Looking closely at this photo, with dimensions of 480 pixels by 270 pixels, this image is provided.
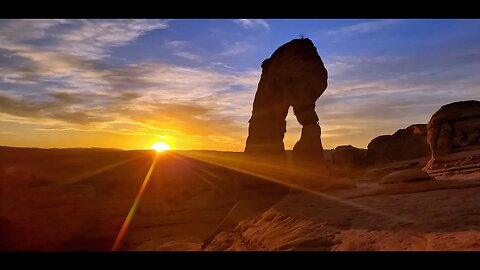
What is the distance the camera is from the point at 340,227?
10.1m

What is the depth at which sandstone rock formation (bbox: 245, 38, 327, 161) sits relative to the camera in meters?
19.8

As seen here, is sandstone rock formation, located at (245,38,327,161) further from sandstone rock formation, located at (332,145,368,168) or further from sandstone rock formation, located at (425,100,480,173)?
sandstone rock formation, located at (332,145,368,168)

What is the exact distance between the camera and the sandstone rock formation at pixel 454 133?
24.9 metres

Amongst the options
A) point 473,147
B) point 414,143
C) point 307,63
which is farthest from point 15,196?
point 414,143

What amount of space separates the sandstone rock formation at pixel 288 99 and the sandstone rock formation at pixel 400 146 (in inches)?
1169

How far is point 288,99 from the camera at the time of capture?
20.9 metres

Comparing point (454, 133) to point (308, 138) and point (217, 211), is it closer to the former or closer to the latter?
point (308, 138)

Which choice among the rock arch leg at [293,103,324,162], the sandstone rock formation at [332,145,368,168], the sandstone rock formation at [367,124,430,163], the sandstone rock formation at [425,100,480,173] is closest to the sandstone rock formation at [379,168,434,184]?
the rock arch leg at [293,103,324,162]

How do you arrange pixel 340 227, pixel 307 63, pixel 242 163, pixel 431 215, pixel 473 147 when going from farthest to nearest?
pixel 473 147, pixel 242 163, pixel 307 63, pixel 340 227, pixel 431 215

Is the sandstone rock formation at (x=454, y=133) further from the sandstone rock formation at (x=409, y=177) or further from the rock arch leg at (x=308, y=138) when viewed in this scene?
the rock arch leg at (x=308, y=138)

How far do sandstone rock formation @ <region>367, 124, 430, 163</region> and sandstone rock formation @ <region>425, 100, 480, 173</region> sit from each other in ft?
53.3

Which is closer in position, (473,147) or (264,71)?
(264,71)
